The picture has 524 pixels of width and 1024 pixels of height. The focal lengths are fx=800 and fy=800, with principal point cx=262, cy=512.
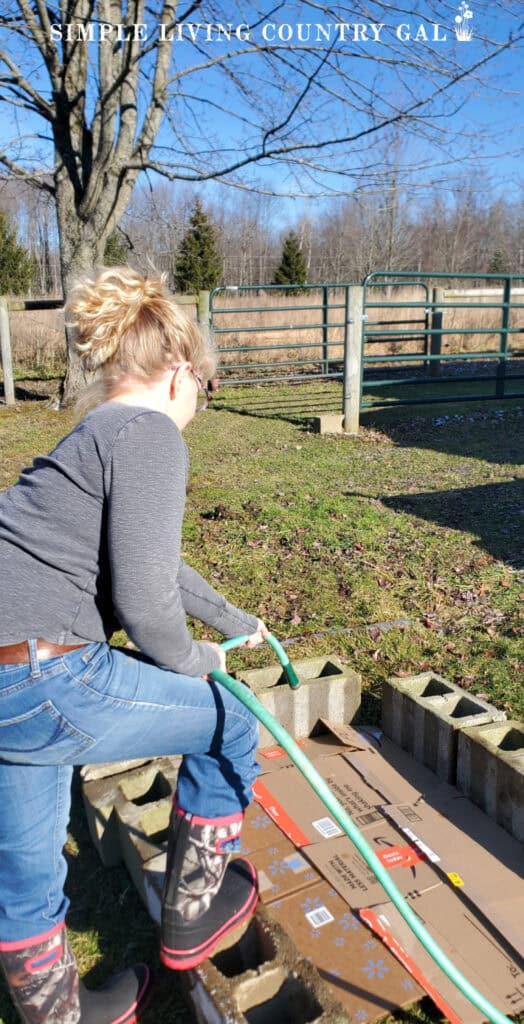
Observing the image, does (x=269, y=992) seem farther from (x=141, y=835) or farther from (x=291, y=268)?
(x=291, y=268)

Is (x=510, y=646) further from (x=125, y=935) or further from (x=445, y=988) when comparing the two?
(x=125, y=935)

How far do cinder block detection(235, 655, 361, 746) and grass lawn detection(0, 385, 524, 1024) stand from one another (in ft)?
0.60

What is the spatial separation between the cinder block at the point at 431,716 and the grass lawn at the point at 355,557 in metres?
0.23

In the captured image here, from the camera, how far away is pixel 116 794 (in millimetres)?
2562

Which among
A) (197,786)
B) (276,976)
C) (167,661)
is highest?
(167,661)

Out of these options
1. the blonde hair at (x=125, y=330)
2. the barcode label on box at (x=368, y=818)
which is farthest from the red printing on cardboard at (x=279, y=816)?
the blonde hair at (x=125, y=330)

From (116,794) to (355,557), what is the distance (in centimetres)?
280

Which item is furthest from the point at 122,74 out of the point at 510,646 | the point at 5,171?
the point at 510,646

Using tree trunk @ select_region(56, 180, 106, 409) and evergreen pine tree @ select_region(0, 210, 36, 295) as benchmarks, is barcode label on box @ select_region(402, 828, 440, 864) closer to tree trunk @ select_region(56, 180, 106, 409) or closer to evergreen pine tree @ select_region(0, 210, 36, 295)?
tree trunk @ select_region(56, 180, 106, 409)

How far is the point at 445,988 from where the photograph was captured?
6.48ft

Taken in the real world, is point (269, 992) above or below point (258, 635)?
below

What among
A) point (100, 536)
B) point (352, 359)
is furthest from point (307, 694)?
point (352, 359)

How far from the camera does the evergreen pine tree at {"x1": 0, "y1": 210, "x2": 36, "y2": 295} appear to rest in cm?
2830

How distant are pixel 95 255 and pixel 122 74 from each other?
253 centimetres
